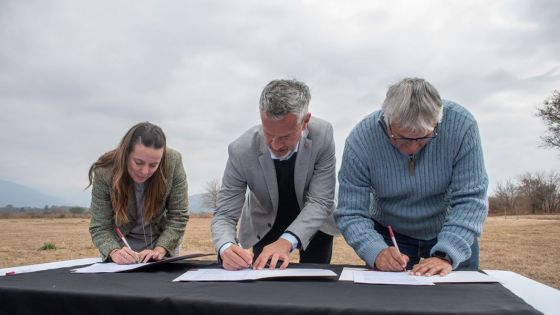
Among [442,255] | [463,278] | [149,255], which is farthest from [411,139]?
[149,255]

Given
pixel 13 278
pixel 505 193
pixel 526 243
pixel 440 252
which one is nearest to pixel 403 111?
pixel 440 252

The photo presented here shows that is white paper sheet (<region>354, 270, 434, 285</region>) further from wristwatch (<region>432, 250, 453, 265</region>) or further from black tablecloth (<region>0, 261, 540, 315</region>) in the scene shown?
Answer: wristwatch (<region>432, 250, 453, 265</region>)

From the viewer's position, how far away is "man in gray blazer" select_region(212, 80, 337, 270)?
7.46 feet

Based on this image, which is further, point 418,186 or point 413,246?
point 413,246

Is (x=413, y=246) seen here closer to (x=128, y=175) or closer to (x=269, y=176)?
(x=269, y=176)

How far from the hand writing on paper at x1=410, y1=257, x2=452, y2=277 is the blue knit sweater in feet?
0.32

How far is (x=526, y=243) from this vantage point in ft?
39.2

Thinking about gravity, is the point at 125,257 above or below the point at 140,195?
below

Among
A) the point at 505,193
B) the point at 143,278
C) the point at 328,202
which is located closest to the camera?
the point at 143,278

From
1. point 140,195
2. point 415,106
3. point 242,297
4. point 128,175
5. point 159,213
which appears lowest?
point 242,297

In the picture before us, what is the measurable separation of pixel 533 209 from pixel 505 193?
375 centimetres

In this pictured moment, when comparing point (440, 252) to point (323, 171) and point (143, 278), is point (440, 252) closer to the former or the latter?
point (323, 171)

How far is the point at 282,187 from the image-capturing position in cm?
264

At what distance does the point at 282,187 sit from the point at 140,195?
883 millimetres
